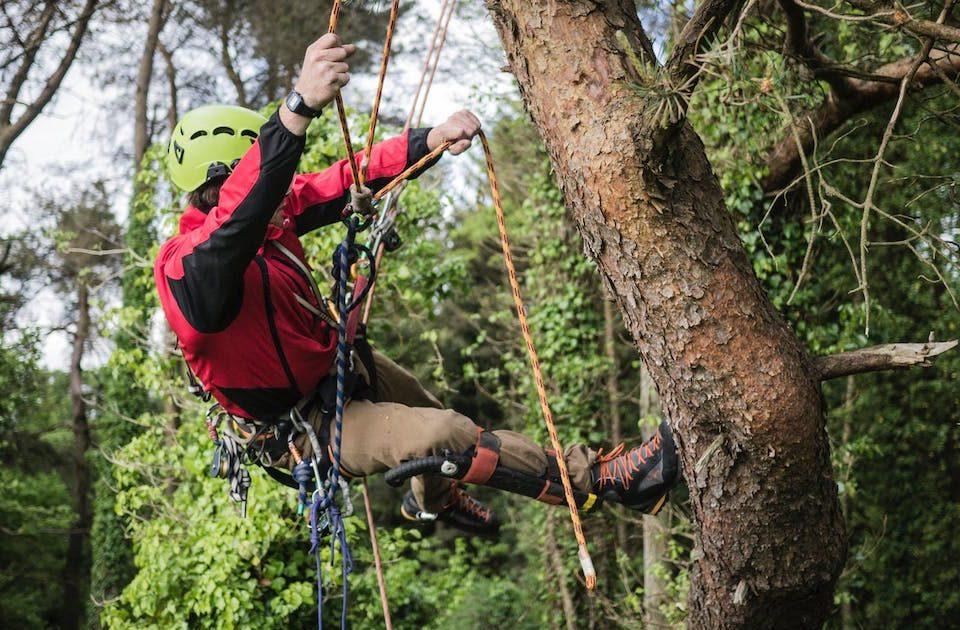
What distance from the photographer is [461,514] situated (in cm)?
369

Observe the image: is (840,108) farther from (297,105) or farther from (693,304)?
(297,105)

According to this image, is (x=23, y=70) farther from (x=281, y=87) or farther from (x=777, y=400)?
(x=777, y=400)

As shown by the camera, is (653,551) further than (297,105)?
Yes

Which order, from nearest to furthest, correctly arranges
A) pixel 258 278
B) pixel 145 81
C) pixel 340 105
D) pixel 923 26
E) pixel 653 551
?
pixel 923 26 → pixel 340 105 → pixel 258 278 → pixel 653 551 → pixel 145 81

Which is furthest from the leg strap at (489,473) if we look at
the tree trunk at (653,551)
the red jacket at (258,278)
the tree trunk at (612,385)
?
the tree trunk at (612,385)

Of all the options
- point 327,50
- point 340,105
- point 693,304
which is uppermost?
point 327,50

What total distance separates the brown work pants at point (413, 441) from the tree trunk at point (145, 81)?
10.9 m

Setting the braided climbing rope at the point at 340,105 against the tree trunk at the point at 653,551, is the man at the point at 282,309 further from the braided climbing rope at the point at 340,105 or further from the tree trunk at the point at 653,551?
the tree trunk at the point at 653,551

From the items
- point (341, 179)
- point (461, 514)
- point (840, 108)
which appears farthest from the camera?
point (840, 108)

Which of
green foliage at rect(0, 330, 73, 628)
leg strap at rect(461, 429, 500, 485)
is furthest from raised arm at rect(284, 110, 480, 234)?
green foliage at rect(0, 330, 73, 628)

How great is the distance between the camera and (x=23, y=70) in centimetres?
1080

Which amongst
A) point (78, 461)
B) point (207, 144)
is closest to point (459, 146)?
point (207, 144)

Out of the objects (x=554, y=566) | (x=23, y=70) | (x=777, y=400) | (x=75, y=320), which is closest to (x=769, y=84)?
(x=777, y=400)

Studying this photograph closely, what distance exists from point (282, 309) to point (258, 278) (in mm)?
126
